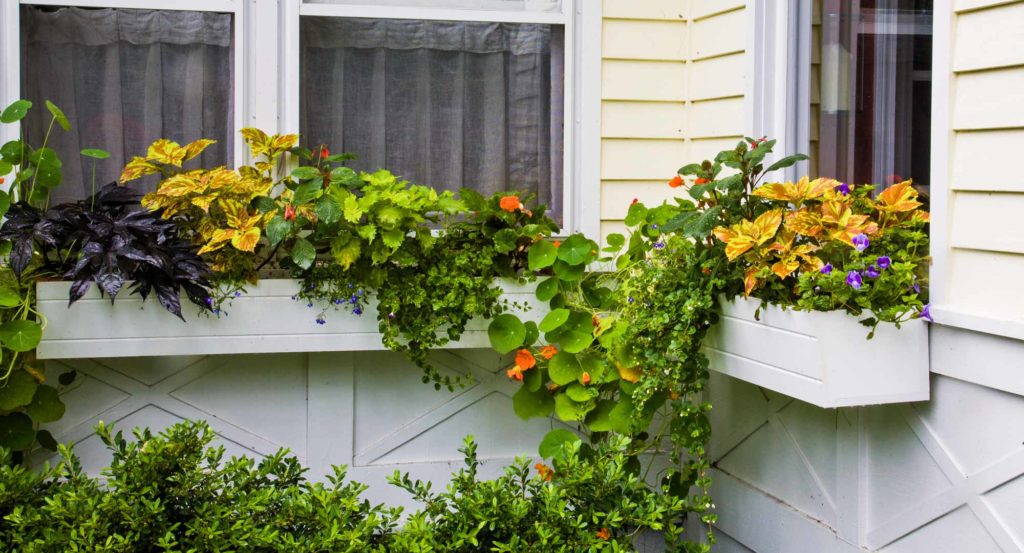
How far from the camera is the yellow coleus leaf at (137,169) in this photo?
2814 mm

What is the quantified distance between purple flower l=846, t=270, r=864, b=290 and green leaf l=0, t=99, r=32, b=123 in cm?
214

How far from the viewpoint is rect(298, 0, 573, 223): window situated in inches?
122

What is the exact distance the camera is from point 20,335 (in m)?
2.60

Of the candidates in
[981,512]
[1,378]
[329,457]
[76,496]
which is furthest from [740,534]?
[1,378]

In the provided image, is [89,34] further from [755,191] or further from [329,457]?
[755,191]

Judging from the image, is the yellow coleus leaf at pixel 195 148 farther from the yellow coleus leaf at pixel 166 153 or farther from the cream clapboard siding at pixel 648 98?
the cream clapboard siding at pixel 648 98

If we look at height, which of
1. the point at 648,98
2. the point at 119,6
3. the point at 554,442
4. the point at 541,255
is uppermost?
the point at 119,6

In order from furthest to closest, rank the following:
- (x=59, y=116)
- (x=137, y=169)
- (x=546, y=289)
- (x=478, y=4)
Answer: (x=478, y=4)
(x=546, y=289)
(x=137, y=169)
(x=59, y=116)

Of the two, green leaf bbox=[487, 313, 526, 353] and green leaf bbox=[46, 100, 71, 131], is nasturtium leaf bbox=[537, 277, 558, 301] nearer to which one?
green leaf bbox=[487, 313, 526, 353]

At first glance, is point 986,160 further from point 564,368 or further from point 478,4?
point 478,4

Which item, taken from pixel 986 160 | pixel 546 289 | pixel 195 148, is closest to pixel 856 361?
pixel 986 160

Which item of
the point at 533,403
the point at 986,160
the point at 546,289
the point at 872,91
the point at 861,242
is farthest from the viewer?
the point at 533,403

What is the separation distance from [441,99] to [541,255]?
0.67m

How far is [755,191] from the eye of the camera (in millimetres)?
2395
